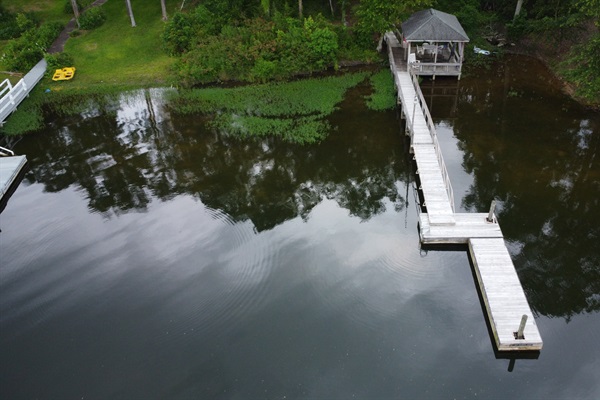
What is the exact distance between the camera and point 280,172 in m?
24.3

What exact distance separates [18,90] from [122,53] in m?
8.05

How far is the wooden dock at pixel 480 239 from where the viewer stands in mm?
15016

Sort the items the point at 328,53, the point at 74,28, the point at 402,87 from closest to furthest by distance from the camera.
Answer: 1. the point at 402,87
2. the point at 328,53
3. the point at 74,28

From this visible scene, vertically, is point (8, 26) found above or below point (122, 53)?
above

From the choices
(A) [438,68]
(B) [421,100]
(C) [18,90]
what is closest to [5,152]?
(C) [18,90]

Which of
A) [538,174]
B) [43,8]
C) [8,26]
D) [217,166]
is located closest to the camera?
[538,174]

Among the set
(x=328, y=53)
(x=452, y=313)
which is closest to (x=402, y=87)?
(x=328, y=53)

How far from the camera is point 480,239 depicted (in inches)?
733

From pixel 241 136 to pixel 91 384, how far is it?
16.2m

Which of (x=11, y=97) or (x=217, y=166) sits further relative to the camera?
(x=11, y=97)

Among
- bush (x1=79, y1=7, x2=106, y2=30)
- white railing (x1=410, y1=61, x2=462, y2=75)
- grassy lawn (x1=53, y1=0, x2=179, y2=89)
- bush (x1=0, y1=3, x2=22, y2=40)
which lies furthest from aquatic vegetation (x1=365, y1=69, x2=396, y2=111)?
bush (x1=0, y1=3, x2=22, y2=40)

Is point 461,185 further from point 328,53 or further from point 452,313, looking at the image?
point 328,53

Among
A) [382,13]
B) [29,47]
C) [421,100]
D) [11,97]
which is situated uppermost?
[382,13]

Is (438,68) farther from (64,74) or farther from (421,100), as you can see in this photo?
(64,74)
